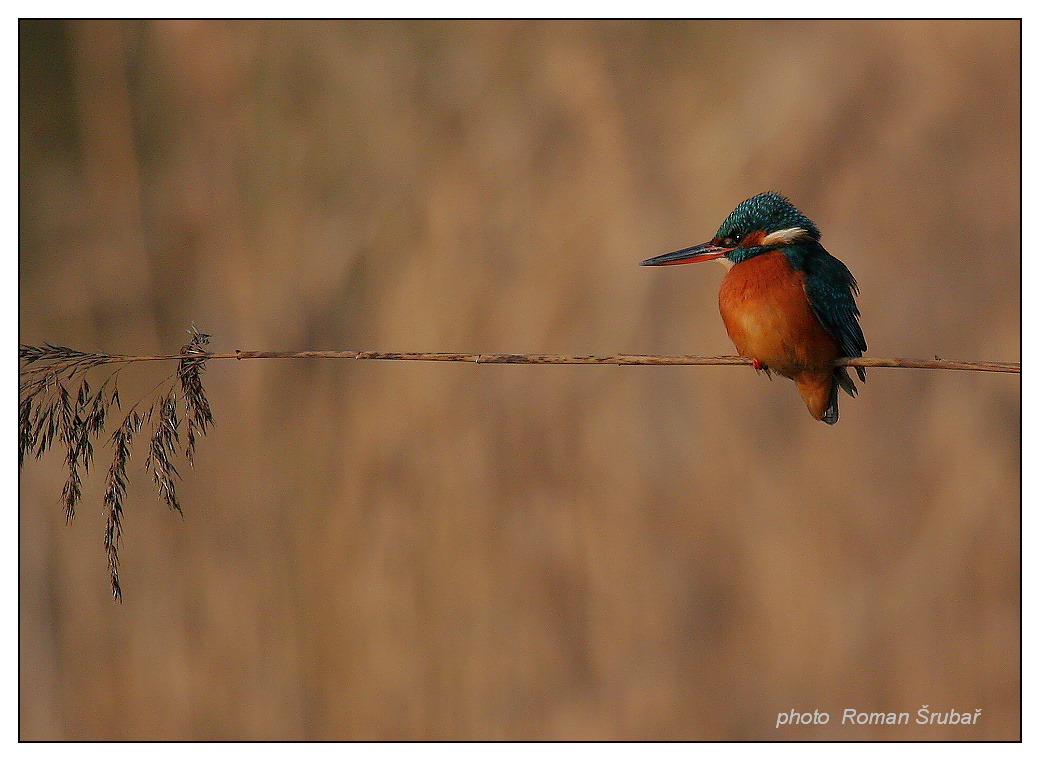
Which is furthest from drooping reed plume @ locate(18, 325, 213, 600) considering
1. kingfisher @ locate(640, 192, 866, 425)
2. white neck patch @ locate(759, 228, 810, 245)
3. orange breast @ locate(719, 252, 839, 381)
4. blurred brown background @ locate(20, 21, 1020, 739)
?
blurred brown background @ locate(20, 21, 1020, 739)

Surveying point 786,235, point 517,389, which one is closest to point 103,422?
point 786,235

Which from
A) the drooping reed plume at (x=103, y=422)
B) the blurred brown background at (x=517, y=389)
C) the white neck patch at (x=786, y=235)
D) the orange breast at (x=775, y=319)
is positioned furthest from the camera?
the blurred brown background at (x=517, y=389)

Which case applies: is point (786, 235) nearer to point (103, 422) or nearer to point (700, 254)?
point (700, 254)

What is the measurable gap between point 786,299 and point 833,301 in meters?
Result: 0.11

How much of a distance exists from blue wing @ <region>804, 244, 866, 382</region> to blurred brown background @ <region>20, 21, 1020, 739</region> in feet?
1.72

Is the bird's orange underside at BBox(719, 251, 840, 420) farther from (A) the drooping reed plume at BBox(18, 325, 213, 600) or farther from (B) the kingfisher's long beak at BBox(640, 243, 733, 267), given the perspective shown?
(A) the drooping reed plume at BBox(18, 325, 213, 600)

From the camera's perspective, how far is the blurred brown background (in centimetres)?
200

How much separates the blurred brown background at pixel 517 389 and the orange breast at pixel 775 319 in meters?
0.62

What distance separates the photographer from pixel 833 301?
133 centimetres

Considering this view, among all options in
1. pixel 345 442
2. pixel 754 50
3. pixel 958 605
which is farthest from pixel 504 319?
pixel 958 605

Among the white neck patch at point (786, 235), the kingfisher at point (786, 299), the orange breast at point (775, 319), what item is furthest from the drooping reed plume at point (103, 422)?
the white neck patch at point (786, 235)

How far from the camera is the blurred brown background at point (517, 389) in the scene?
200cm

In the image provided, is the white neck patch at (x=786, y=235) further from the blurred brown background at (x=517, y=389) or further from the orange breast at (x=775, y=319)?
the blurred brown background at (x=517, y=389)

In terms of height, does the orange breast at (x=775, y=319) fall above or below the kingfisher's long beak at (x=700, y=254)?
below
